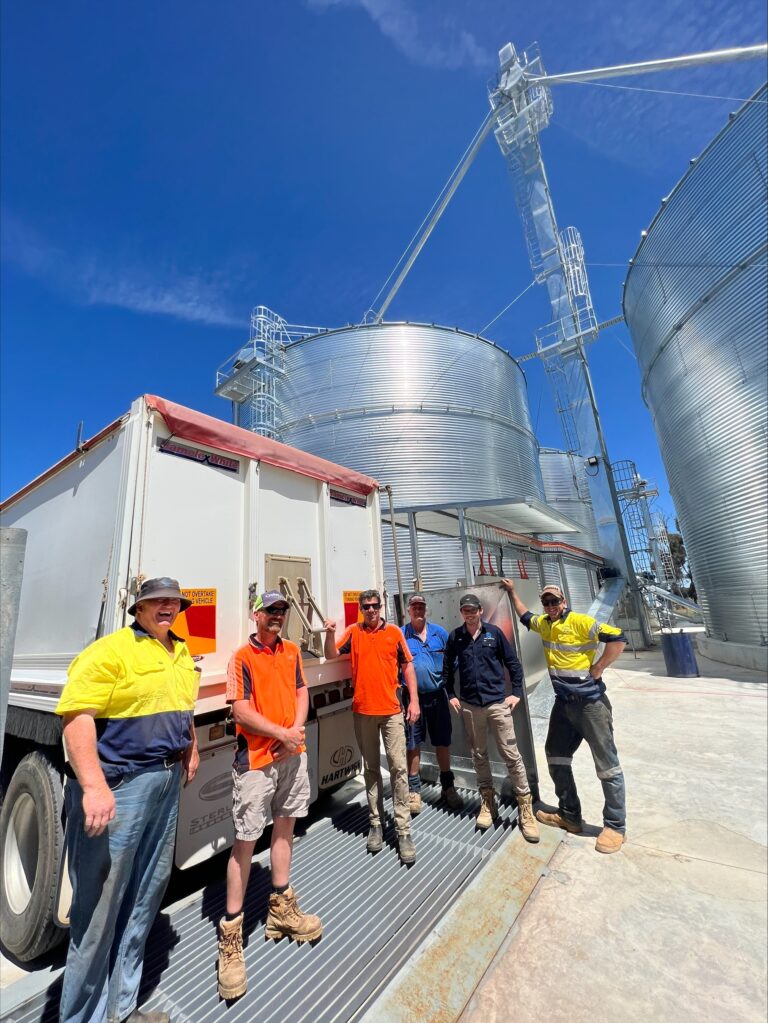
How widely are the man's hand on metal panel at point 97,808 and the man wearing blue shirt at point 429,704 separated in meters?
2.86

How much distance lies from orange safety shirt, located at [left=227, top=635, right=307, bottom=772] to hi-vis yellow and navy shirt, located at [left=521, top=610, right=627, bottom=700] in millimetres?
2448

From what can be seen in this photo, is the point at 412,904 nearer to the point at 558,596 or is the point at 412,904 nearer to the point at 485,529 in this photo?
the point at 558,596

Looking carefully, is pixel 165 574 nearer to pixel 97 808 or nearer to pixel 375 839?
pixel 97 808

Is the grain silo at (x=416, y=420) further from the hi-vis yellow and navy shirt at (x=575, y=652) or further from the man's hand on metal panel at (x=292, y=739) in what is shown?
the man's hand on metal panel at (x=292, y=739)

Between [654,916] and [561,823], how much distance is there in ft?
3.57

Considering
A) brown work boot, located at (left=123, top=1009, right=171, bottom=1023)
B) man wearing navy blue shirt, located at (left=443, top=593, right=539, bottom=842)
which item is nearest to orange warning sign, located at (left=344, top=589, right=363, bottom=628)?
man wearing navy blue shirt, located at (left=443, top=593, right=539, bottom=842)

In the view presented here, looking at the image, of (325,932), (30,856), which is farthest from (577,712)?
(30,856)

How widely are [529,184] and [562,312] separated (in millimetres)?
6247

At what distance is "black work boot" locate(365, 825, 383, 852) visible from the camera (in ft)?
11.2

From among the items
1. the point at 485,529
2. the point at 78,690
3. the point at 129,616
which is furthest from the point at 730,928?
the point at 485,529

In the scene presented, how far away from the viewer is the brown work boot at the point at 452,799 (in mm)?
4129

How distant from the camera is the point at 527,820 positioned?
367 cm

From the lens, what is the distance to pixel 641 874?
321cm

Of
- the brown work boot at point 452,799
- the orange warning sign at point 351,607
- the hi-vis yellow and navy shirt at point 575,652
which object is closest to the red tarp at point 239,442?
the orange warning sign at point 351,607
